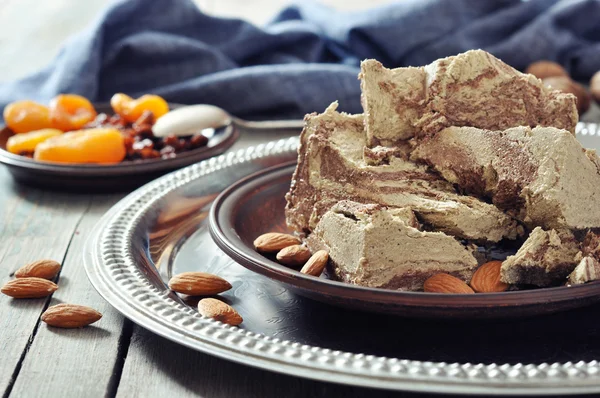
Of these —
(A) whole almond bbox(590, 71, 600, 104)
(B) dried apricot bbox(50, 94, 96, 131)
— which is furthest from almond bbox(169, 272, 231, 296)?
(A) whole almond bbox(590, 71, 600, 104)

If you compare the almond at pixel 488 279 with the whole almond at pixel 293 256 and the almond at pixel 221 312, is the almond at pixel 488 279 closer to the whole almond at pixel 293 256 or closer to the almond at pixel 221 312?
the whole almond at pixel 293 256

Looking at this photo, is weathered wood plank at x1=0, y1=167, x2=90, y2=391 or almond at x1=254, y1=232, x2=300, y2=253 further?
almond at x1=254, y1=232, x2=300, y2=253

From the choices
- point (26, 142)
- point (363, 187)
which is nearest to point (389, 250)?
point (363, 187)

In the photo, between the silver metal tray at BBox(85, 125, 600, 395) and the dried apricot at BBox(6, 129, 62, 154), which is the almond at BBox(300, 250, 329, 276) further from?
the dried apricot at BBox(6, 129, 62, 154)

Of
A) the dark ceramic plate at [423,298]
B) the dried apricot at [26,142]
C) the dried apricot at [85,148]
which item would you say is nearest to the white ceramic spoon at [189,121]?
the dried apricot at [85,148]

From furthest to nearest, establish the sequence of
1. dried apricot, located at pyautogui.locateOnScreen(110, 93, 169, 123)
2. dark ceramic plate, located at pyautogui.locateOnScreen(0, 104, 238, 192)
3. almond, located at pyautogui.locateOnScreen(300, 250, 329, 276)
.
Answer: dried apricot, located at pyautogui.locateOnScreen(110, 93, 169, 123) → dark ceramic plate, located at pyautogui.locateOnScreen(0, 104, 238, 192) → almond, located at pyautogui.locateOnScreen(300, 250, 329, 276)

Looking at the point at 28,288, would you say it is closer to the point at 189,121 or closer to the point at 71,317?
the point at 71,317

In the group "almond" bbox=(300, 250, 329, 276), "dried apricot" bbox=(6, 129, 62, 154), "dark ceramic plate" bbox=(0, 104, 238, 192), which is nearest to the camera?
"almond" bbox=(300, 250, 329, 276)
